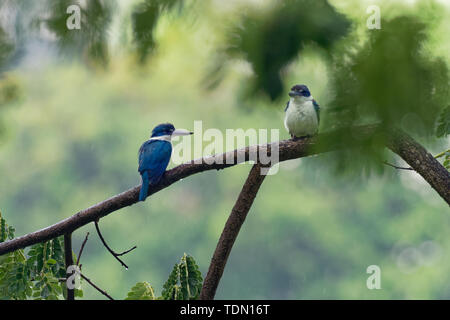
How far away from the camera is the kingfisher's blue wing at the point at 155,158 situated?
2.76 meters

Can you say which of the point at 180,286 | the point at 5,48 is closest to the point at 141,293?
the point at 180,286

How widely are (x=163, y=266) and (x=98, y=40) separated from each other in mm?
8520

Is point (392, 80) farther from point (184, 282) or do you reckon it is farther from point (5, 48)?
point (184, 282)

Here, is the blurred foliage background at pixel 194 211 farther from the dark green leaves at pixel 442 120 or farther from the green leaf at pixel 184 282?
the dark green leaves at pixel 442 120

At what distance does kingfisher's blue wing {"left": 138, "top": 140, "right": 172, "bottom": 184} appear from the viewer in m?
2.76

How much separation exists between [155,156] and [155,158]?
0.09ft

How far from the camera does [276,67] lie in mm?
807

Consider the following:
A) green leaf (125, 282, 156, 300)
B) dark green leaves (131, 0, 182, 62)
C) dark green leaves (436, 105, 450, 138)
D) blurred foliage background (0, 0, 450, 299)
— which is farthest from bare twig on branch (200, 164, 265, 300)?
blurred foliage background (0, 0, 450, 299)

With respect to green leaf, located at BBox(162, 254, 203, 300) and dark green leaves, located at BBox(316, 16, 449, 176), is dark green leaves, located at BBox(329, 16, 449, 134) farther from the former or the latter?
green leaf, located at BBox(162, 254, 203, 300)

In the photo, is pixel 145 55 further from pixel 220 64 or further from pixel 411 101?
pixel 411 101

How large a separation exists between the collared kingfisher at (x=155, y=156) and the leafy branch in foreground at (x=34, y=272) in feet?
1.60

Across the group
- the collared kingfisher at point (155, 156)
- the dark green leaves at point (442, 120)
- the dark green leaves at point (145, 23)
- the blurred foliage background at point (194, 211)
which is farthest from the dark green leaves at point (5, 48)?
the blurred foliage background at point (194, 211)

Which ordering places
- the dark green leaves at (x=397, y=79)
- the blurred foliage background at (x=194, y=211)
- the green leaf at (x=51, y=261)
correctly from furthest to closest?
the blurred foliage background at (x=194, y=211) → the green leaf at (x=51, y=261) → the dark green leaves at (x=397, y=79)

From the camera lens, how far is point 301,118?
2785 mm
